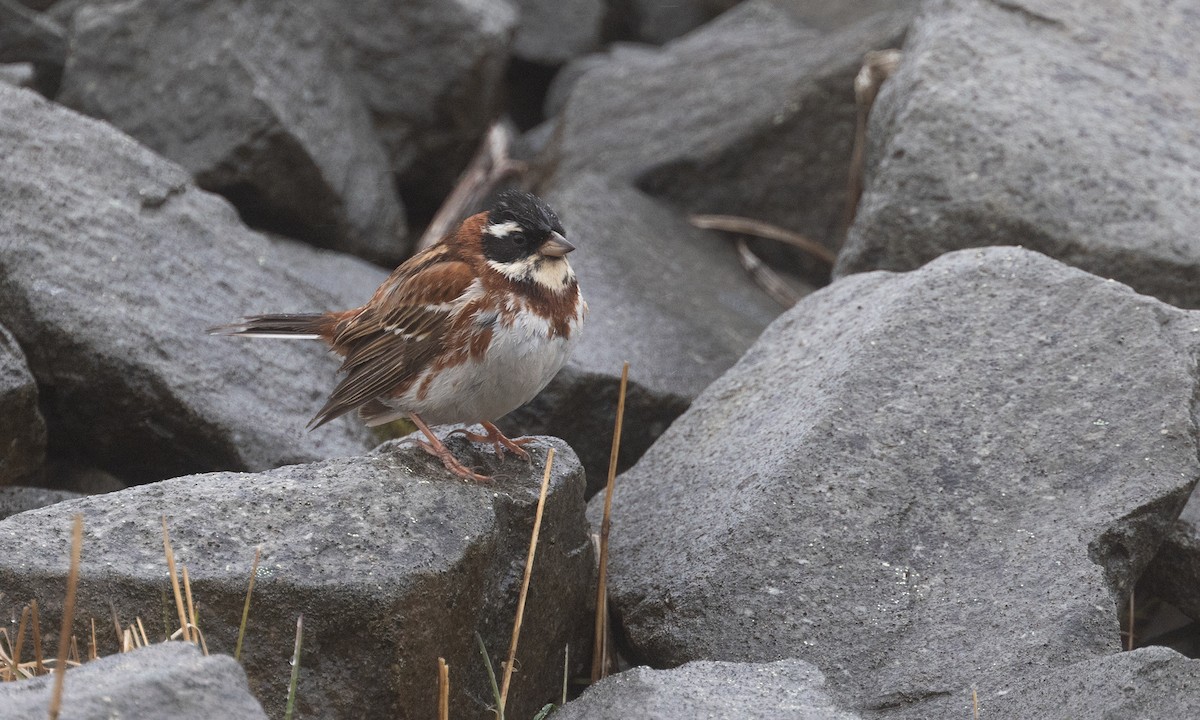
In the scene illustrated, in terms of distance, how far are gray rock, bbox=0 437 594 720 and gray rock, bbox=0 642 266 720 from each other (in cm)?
42

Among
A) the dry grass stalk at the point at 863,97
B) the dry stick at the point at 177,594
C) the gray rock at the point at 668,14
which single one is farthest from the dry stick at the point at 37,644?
the gray rock at the point at 668,14

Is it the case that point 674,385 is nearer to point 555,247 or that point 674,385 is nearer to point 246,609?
point 555,247

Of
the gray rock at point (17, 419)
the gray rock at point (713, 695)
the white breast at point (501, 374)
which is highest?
the white breast at point (501, 374)

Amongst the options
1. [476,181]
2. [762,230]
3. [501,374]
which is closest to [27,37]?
[476,181]

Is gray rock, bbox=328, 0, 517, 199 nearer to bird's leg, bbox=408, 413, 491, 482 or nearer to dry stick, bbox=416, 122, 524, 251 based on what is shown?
dry stick, bbox=416, 122, 524, 251

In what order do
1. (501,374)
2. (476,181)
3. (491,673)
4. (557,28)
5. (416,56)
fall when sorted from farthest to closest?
(557,28)
(476,181)
(416,56)
(501,374)
(491,673)

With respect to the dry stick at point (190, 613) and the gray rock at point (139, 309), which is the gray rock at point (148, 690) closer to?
the dry stick at point (190, 613)

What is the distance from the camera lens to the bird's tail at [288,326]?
485cm

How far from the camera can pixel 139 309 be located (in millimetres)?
5148

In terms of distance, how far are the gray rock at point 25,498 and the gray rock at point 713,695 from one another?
6.49 feet

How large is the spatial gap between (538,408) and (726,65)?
340 cm

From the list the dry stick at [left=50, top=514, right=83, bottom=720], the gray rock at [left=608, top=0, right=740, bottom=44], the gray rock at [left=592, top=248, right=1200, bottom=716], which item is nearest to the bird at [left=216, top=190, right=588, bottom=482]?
the gray rock at [left=592, top=248, right=1200, bottom=716]

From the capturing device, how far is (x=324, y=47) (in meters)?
7.52

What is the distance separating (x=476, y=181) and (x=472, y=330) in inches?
177
